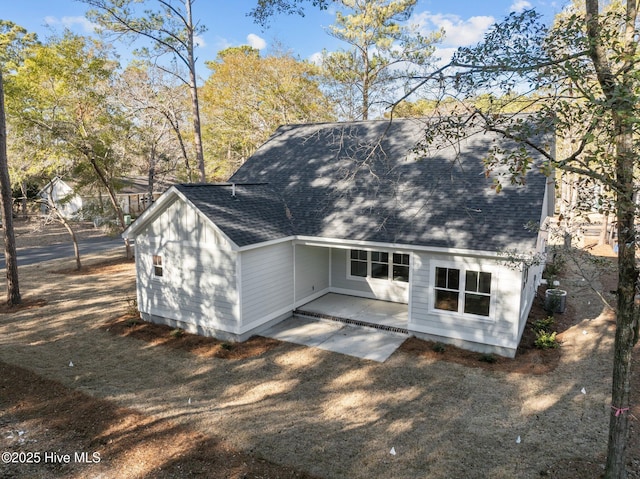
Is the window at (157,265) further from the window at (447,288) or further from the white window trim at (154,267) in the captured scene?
the window at (447,288)

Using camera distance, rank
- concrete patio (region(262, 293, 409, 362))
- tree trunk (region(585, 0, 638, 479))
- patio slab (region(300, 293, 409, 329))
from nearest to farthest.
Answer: tree trunk (region(585, 0, 638, 479)) < concrete patio (region(262, 293, 409, 362)) < patio slab (region(300, 293, 409, 329))

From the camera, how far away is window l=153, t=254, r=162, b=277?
11.5 meters

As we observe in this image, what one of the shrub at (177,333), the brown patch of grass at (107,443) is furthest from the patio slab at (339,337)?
the brown patch of grass at (107,443)

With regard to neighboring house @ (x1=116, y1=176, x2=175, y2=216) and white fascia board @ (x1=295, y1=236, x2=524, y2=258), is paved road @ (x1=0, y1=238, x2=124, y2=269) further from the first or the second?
white fascia board @ (x1=295, y1=236, x2=524, y2=258)

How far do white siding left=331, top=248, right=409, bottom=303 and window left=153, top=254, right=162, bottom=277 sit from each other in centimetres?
559

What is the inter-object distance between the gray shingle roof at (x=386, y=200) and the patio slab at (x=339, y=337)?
8.40 feet

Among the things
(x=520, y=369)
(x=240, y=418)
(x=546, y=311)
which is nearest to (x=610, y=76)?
(x=520, y=369)

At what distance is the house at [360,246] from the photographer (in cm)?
963

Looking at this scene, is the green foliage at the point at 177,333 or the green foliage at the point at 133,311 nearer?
the green foliage at the point at 177,333

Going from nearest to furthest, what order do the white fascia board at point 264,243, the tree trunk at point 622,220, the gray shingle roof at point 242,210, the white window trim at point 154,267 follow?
the tree trunk at point 622,220
the white fascia board at point 264,243
the gray shingle roof at point 242,210
the white window trim at point 154,267

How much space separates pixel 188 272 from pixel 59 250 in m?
19.3

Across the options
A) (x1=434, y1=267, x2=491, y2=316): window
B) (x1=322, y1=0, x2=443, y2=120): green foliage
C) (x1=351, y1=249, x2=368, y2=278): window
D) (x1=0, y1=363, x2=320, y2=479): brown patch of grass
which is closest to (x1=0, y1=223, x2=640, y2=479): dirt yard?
(x1=0, y1=363, x2=320, y2=479): brown patch of grass

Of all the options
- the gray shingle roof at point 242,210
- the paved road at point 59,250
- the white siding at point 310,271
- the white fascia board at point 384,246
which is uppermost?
the gray shingle roof at point 242,210

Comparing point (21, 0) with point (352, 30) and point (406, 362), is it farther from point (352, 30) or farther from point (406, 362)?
point (406, 362)
